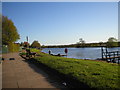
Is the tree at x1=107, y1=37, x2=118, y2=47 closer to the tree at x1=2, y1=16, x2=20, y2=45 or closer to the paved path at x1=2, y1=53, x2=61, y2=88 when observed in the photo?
the tree at x1=2, y1=16, x2=20, y2=45

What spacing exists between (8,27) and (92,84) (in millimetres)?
37232

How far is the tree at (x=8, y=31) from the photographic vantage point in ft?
125

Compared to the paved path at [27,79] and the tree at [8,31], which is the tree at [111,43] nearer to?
the tree at [8,31]

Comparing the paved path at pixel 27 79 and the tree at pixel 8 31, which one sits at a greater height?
the tree at pixel 8 31

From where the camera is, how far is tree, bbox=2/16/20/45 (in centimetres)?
3806

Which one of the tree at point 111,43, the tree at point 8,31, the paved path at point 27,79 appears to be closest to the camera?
the paved path at point 27,79

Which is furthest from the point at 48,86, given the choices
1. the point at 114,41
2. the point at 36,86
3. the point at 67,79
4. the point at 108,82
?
the point at 114,41

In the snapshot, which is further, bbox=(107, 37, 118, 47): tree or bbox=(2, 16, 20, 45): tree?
bbox=(107, 37, 118, 47): tree

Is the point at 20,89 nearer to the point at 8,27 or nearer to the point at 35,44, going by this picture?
the point at 8,27

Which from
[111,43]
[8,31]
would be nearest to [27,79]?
[8,31]

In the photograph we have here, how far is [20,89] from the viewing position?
5.90 m

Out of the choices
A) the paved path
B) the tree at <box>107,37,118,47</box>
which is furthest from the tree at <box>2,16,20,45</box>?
the tree at <box>107,37,118,47</box>

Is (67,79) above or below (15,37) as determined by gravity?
below

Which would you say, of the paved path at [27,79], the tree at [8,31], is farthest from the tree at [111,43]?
the paved path at [27,79]
